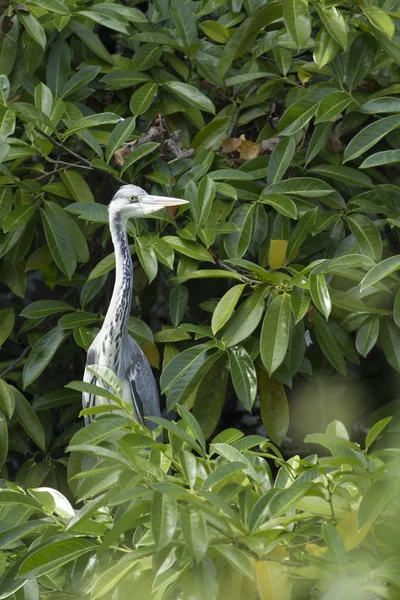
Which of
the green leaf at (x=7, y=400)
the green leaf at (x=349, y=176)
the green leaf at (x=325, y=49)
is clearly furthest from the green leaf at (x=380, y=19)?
the green leaf at (x=7, y=400)

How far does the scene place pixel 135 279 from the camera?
330 centimetres

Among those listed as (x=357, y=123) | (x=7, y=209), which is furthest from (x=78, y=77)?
(x=357, y=123)

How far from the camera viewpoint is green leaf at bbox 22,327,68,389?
2879 mm

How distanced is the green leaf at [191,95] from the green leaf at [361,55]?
0.50 meters

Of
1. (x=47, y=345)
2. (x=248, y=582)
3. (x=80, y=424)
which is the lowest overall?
(x=80, y=424)

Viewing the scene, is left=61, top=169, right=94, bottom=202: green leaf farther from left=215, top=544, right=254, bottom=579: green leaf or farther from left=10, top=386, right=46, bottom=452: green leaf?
left=215, top=544, right=254, bottom=579: green leaf

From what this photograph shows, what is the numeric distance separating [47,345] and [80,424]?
0.38 m

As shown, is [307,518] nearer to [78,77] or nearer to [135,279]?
[135,279]

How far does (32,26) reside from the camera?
289 cm

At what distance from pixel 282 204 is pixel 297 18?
1.76 feet

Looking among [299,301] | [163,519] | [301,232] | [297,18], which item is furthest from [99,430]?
[297,18]

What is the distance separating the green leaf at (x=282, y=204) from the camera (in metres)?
2.67

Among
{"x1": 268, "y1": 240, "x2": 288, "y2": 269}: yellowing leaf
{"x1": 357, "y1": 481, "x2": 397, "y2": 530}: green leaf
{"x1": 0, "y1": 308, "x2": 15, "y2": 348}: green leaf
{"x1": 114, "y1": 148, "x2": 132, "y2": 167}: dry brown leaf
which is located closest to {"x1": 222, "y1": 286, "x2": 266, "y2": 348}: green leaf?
{"x1": 268, "y1": 240, "x2": 288, "y2": 269}: yellowing leaf

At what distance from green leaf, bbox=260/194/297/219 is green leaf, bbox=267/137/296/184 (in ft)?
0.23
